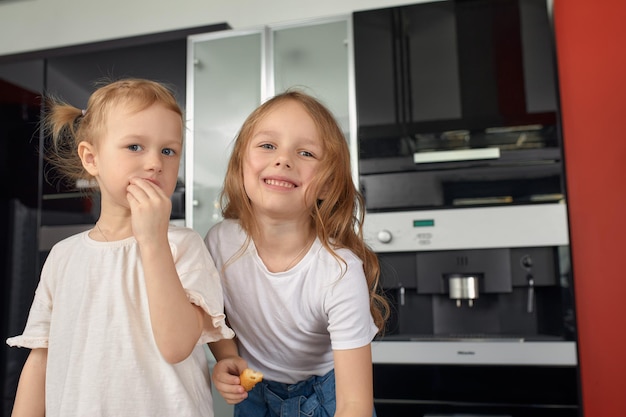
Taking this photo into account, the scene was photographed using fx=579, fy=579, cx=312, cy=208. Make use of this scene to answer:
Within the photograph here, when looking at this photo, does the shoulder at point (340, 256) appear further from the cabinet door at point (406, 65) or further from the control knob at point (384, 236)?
the cabinet door at point (406, 65)

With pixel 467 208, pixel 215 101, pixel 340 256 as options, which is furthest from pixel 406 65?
pixel 340 256

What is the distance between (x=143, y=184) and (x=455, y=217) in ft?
4.33

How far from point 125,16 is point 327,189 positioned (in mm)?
2324

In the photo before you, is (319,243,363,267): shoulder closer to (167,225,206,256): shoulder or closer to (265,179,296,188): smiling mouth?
(265,179,296,188): smiling mouth

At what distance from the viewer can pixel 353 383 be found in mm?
933

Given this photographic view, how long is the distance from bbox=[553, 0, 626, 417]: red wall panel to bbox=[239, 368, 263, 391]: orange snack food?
1345mm

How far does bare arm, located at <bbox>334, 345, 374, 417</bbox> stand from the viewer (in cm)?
92

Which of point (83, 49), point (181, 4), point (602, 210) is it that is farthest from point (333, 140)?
point (181, 4)

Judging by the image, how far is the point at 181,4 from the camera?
2898mm

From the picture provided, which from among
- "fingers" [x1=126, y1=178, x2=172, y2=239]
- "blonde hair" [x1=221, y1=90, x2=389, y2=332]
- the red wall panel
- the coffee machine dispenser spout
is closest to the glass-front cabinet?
the coffee machine dispenser spout

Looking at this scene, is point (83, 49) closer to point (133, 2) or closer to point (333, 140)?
point (133, 2)

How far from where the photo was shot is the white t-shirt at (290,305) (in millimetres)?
991

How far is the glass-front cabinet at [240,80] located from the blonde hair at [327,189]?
Result: 3.29ft

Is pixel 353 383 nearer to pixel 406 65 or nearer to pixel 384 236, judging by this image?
pixel 384 236
